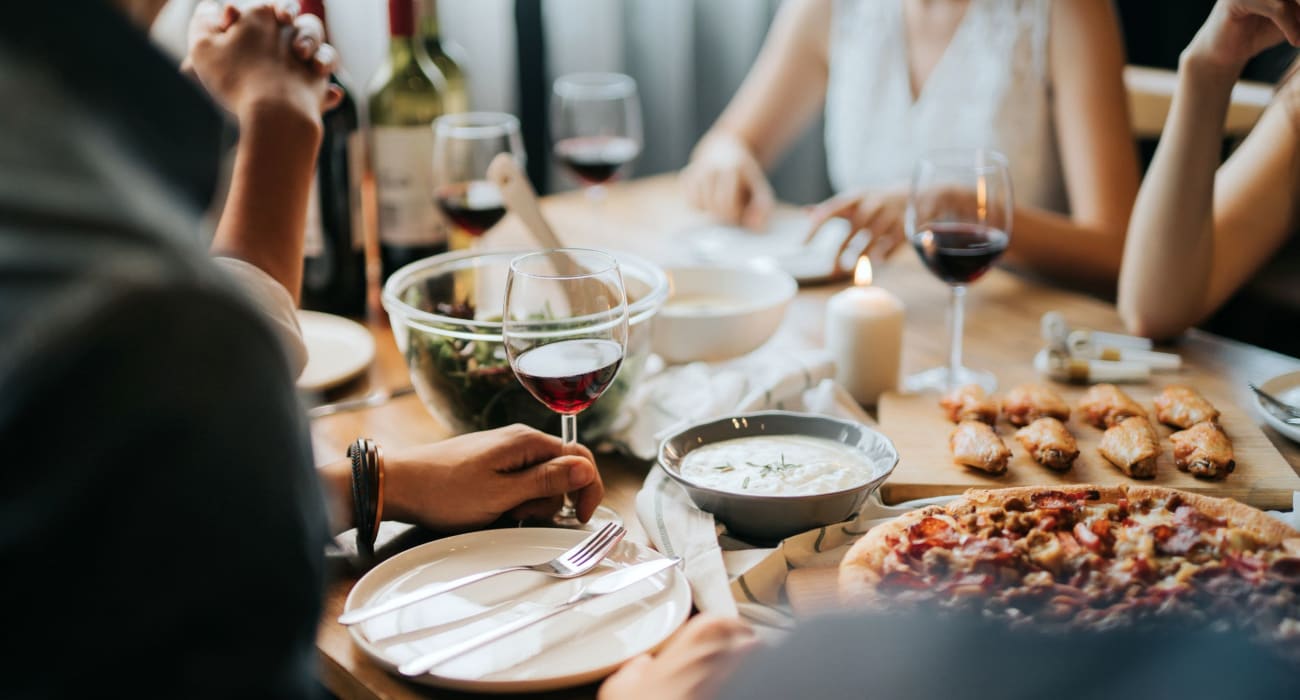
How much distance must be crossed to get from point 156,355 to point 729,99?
3407 mm

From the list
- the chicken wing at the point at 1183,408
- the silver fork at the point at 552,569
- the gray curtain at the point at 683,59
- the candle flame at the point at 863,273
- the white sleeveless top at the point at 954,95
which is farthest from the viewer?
the gray curtain at the point at 683,59

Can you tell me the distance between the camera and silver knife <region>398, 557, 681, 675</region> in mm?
717

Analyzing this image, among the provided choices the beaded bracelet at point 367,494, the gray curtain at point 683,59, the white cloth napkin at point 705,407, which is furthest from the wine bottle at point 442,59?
the gray curtain at point 683,59

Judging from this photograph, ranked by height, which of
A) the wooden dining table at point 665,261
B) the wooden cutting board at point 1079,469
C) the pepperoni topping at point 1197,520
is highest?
the pepperoni topping at point 1197,520

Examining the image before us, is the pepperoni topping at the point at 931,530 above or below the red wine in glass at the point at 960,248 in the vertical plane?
below

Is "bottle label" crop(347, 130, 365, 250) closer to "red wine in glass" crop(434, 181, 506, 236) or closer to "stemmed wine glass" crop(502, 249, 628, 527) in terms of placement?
"red wine in glass" crop(434, 181, 506, 236)

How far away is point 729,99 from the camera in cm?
367

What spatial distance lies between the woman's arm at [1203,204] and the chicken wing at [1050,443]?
0.41 metres

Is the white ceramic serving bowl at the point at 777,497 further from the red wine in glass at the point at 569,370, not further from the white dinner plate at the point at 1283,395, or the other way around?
the white dinner plate at the point at 1283,395

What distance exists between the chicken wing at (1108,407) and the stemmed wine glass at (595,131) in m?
0.93

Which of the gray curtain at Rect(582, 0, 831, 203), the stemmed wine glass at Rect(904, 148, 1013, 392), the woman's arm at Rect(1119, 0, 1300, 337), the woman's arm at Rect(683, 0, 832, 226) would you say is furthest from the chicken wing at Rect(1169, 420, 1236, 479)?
the gray curtain at Rect(582, 0, 831, 203)

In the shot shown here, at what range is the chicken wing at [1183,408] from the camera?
109cm

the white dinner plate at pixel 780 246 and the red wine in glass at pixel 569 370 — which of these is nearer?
the red wine in glass at pixel 569 370

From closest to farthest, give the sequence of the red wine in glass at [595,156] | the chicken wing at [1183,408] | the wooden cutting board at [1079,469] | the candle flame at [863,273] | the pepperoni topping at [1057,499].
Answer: the pepperoni topping at [1057,499] → the wooden cutting board at [1079,469] → the chicken wing at [1183,408] → the candle flame at [863,273] → the red wine in glass at [595,156]
